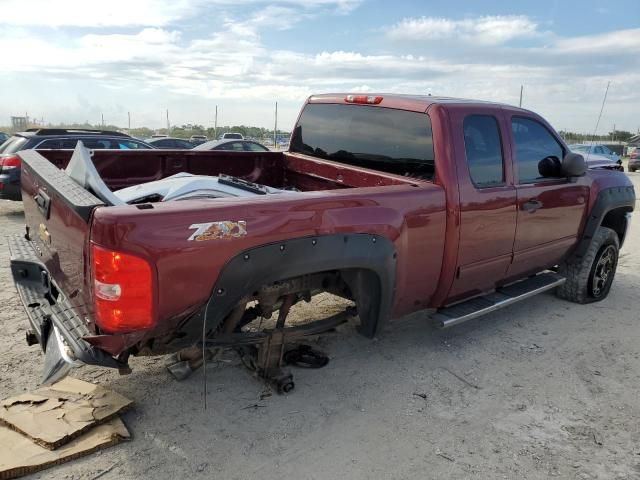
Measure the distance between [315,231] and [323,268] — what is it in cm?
→ 23

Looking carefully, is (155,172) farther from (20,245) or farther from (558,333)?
(558,333)

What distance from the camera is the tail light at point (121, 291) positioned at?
2385 mm

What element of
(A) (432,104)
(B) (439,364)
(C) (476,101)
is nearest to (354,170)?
(A) (432,104)

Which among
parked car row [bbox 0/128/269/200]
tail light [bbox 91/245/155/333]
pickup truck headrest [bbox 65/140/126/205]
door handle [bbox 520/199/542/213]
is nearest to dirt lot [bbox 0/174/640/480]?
tail light [bbox 91/245/155/333]

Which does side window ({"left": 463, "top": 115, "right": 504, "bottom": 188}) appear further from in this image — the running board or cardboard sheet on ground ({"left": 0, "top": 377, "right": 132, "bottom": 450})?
cardboard sheet on ground ({"left": 0, "top": 377, "right": 132, "bottom": 450})

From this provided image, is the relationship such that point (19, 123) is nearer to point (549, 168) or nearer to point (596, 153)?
point (596, 153)

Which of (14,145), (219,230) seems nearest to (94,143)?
(14,145)

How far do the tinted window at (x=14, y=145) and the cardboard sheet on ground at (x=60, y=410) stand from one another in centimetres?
780

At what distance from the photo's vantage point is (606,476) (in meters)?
2.82

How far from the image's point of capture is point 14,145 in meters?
9.80

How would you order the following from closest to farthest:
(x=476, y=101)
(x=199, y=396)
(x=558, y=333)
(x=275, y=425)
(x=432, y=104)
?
(x=275, y=425), (x=199, y=396), (x=432, y=104), (x=476, y=101), (x=558, y=333)

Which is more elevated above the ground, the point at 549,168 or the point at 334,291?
the point at 549,168

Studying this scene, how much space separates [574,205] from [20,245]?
4.61m

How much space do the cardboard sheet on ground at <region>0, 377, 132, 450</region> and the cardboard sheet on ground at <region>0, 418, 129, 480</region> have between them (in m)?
0.03
